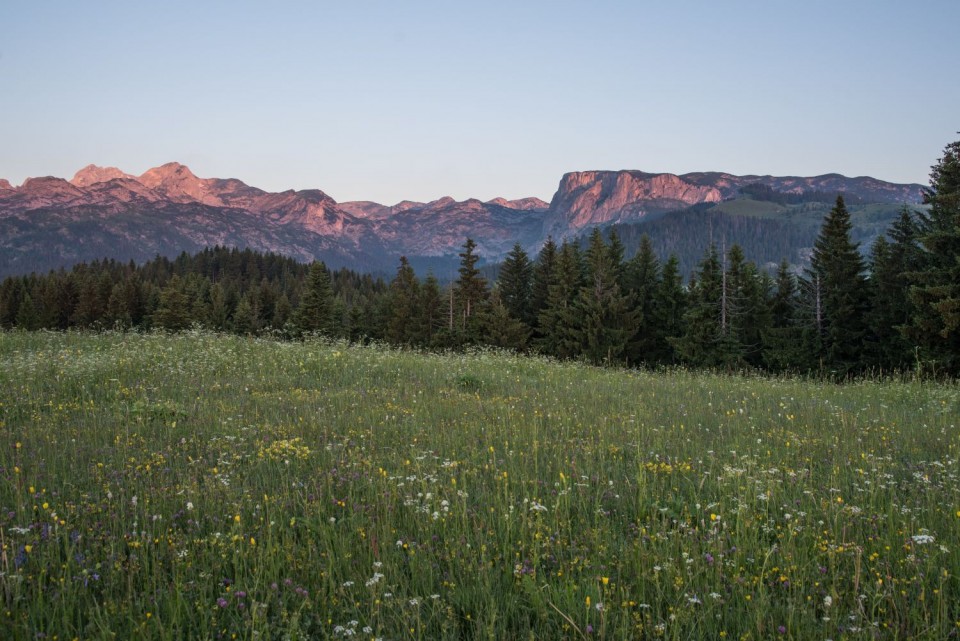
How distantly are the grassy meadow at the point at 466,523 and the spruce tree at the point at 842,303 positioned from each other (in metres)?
33.3

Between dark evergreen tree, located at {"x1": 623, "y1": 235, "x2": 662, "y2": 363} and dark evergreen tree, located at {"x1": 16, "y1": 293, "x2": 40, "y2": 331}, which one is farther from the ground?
dark evergreen tree, located at {"x1": 623, "y1": 235, "x2": 662, "y2": 363}

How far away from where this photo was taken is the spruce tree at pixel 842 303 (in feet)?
121

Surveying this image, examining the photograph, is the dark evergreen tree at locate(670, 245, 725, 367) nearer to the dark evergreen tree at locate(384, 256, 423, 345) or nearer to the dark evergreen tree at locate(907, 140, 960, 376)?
the dark evergreen tree at locate(907, 140, 960, 376)

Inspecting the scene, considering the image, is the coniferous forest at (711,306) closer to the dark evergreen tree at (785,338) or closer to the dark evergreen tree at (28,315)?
the dark evergreen tree at (785,338)

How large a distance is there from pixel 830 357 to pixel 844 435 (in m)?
34.7

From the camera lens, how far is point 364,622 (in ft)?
10.3

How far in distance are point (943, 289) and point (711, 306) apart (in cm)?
1649

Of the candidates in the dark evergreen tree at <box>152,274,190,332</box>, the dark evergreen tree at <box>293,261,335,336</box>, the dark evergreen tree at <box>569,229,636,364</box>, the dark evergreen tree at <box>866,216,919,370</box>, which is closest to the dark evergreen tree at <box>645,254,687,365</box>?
the dark evergreen tree at <box>569,229,636,364</box>

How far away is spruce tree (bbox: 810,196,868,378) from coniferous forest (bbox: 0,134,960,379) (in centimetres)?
9

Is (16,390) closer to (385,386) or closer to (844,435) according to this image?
(385,386)

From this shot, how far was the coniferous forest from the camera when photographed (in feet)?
88.6

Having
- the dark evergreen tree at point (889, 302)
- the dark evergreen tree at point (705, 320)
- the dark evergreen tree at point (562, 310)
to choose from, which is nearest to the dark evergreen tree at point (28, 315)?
the dark evergreen tree at point (562, 310)

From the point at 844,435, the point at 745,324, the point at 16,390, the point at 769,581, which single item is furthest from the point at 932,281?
the point at 16,390

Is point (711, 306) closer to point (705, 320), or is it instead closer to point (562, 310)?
point (705, 320)
